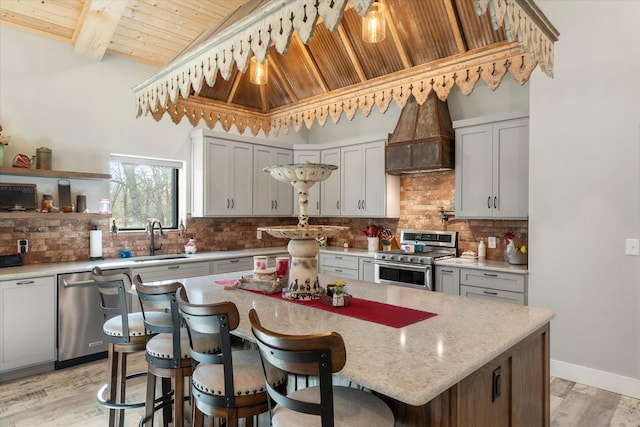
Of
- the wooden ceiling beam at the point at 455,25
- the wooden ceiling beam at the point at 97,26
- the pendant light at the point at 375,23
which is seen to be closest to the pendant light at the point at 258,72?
the pendant light at the point at 375,23

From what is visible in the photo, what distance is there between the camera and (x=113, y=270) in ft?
12.7

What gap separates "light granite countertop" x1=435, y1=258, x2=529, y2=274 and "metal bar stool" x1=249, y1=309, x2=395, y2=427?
2.85 meters

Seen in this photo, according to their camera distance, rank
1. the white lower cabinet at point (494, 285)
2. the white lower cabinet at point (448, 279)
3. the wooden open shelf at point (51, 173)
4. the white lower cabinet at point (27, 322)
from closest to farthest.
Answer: the white lower cabinet at point (27, 322)
the wooden open shelf at point (51, 173)
the white lower cabinet at point (494, 285)
the white lower cabinet at point (448, 279)

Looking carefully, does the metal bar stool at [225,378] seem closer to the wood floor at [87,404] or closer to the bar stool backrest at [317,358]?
the bar stool backrest at [317,358]

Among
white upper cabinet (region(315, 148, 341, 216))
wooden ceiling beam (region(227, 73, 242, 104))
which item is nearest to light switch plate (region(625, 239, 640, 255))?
wooden ceiling beam (region(227, 73, 242, 104))

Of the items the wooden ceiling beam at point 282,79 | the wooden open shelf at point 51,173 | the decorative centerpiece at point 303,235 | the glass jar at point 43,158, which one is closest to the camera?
the decorative centerpiece at point 303,235

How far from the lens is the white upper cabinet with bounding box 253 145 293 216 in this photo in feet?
18.4

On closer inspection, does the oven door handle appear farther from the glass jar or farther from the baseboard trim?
the glass jar

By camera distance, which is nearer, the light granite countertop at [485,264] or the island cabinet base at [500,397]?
the island cabinet base at [500,397]

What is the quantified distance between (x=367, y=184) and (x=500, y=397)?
3.95 meters

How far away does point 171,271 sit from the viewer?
432 cm

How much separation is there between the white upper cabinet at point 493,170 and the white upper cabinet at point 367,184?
0.99m

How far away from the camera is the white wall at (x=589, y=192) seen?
312 centimetres

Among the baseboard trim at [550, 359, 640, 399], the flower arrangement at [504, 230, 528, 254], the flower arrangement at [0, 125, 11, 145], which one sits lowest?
the baseboard trim at [550, 359, 640, 399]
